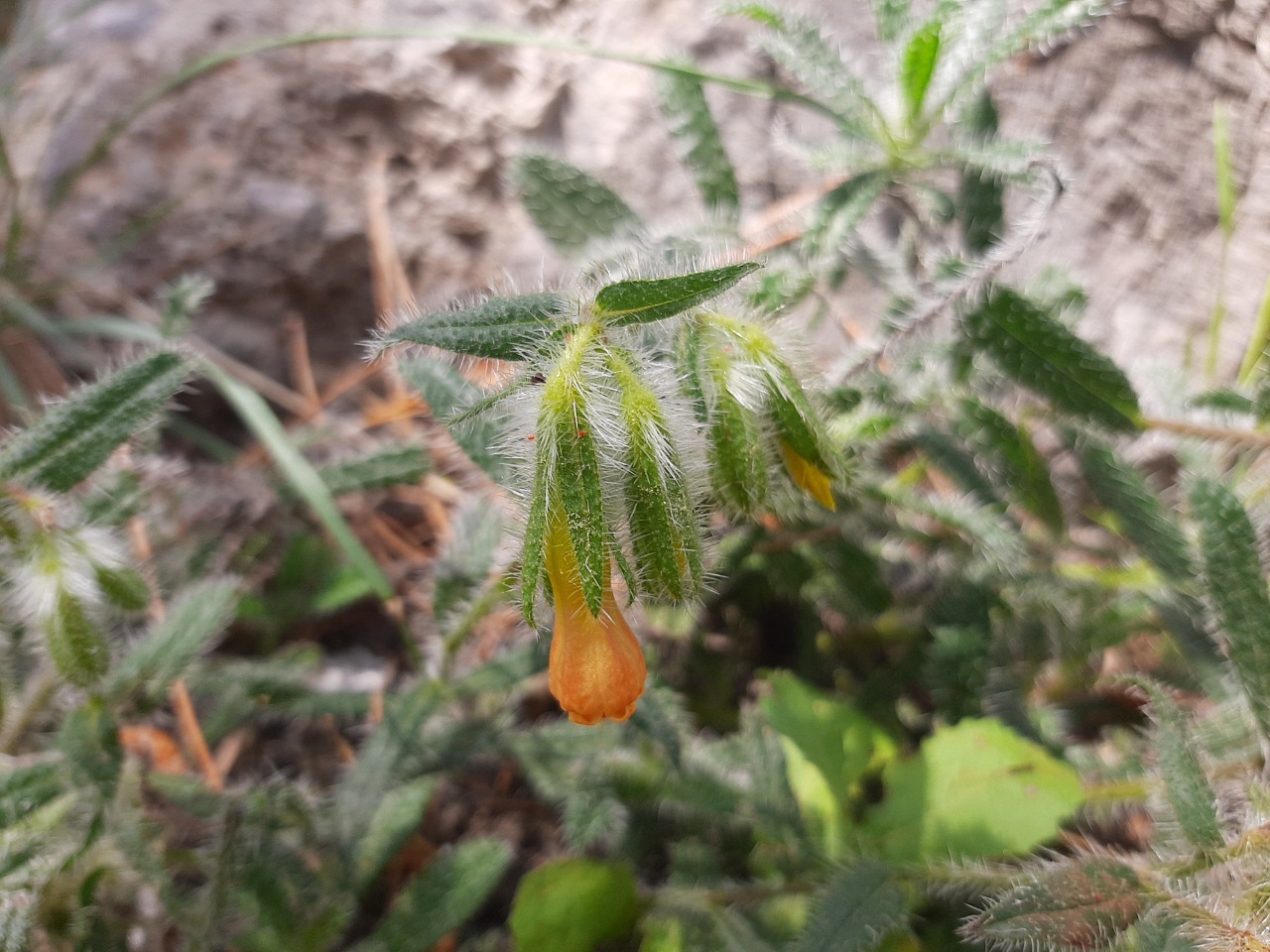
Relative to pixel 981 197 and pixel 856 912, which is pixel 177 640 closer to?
pixel 856 912

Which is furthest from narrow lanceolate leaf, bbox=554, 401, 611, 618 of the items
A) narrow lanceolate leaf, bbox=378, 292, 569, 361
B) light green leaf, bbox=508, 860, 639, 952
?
light green leaf, bbox=508, 860, 639, 952

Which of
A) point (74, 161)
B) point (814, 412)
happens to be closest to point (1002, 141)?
point (814, 412)

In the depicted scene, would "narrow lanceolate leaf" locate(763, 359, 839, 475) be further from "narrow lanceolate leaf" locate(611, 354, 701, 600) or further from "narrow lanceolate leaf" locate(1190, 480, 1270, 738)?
"narrow lanceolate leaf" locate(1190, 480, 1270, 738)

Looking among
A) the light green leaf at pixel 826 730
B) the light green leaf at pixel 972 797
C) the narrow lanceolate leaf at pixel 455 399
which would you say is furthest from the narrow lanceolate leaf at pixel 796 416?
the light green leaf at pixel 972 797

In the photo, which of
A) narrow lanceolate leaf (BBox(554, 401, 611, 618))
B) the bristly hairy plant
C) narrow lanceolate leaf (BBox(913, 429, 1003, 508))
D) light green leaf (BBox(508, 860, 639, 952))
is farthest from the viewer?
narrow lanceolate leaf (BBox(913, 429, 1003, 508))

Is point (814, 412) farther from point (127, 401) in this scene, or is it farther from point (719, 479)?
point (127, 401)

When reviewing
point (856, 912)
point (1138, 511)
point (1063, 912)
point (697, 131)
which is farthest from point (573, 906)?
point (697, 131)
